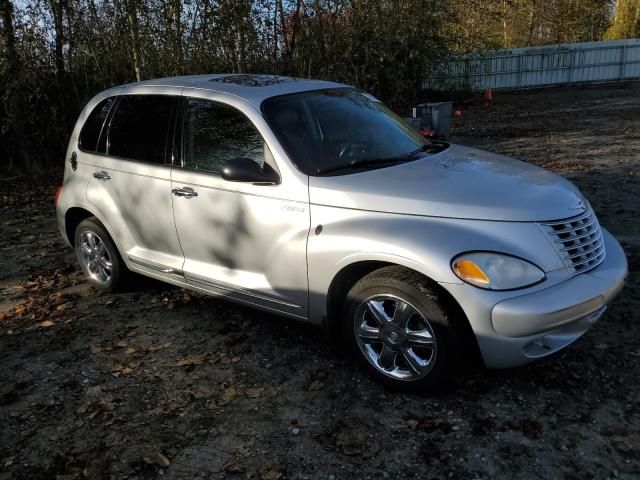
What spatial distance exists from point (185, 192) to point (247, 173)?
0.71 metres

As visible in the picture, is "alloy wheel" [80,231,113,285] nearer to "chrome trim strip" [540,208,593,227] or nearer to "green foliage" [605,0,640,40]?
"chrome trim strip" [540,208,593,227]

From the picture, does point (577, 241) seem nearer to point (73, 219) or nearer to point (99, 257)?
point (99, 257)

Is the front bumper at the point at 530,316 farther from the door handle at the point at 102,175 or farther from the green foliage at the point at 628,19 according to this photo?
the green foliage at the point at 628,19

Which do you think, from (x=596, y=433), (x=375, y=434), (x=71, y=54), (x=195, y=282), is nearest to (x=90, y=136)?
(x=195, y=282)

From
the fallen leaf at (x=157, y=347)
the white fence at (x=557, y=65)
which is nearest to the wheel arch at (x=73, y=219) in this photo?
the fallen leaf at (x=157, y=347)

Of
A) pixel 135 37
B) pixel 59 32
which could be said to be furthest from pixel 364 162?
pixel 59 32

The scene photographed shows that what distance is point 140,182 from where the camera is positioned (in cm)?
450

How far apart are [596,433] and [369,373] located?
4.23ft

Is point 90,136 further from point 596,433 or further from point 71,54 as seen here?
point 71,54

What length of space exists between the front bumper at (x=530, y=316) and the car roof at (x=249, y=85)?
2.06 meters

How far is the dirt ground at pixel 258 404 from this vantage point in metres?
2.89

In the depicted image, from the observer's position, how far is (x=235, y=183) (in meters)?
3.90

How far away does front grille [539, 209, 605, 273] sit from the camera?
3186 millimetres

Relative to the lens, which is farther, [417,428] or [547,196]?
[547,196]
